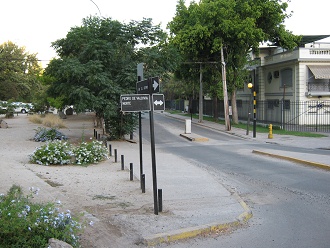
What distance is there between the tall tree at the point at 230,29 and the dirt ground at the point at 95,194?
21.3 metres

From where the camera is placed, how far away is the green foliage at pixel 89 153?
13.7 meters

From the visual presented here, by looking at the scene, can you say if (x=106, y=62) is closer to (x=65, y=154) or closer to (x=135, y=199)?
(x=65, y=154)

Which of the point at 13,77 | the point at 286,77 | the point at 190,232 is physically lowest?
the point at 190,232

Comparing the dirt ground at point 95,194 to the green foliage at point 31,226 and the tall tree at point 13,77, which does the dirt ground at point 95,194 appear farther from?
the tall tree at point 13,77

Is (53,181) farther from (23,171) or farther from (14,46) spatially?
(14,46)

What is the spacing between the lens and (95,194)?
8.96m

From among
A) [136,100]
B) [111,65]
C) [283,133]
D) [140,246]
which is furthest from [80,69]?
[283,133]

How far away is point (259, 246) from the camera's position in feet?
19.2

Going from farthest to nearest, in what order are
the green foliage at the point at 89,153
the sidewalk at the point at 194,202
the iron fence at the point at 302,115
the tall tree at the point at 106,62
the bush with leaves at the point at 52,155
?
the iron fence at the point at 302,115
the tall tree at the point at 106,62
the green foliage at the point at 89,153
the bush with leaves at the point at 52,155
the sidewalk at the point at 194,202

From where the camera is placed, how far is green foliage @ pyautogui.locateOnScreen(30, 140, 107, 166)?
13.3 meters

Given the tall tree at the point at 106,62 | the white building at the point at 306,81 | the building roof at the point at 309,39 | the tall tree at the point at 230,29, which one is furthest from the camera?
the building roof at the point at 309,39

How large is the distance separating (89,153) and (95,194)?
5.01 m

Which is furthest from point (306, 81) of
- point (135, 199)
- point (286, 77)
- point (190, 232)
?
point (190, 232)

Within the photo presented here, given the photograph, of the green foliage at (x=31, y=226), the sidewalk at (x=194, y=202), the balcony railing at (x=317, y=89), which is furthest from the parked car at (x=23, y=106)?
the green foliage at (x=31, y=226)
